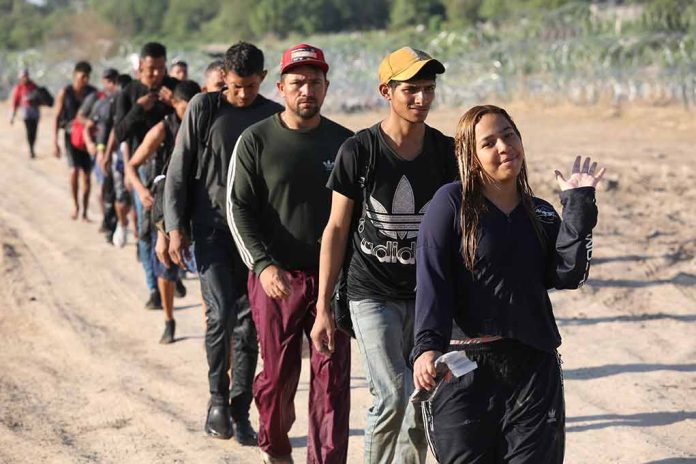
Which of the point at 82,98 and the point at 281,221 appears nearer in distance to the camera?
the point at 281,221

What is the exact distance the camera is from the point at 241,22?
3620 inches

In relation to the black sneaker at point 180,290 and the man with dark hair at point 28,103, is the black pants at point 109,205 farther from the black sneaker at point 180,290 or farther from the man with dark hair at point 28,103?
the man with dark hair at point 28,103

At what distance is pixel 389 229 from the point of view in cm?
510

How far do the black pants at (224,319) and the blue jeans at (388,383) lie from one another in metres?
1.76

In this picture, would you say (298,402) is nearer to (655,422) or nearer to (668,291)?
(655,422)

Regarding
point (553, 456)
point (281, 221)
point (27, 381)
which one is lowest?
point (27, 381)

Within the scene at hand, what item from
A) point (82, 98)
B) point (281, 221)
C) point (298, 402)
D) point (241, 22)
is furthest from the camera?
point (241, 22)

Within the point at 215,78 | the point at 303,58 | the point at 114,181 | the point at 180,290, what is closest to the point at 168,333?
the point at 180,290

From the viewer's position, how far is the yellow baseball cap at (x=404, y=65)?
16.5 ft

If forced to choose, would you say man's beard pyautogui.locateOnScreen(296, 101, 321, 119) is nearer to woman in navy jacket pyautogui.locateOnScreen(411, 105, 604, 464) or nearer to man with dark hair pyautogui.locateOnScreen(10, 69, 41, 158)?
woman in navy jacket pyautogui.locateOnScreen(411, 105, 604, 464)

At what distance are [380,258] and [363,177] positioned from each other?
0.34m

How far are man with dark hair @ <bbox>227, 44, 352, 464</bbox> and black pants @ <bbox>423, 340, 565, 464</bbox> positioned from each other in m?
1.52

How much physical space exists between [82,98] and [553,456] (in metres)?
12.2

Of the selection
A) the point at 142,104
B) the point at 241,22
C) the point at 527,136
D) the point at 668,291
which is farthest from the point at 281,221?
the point at 241,22
